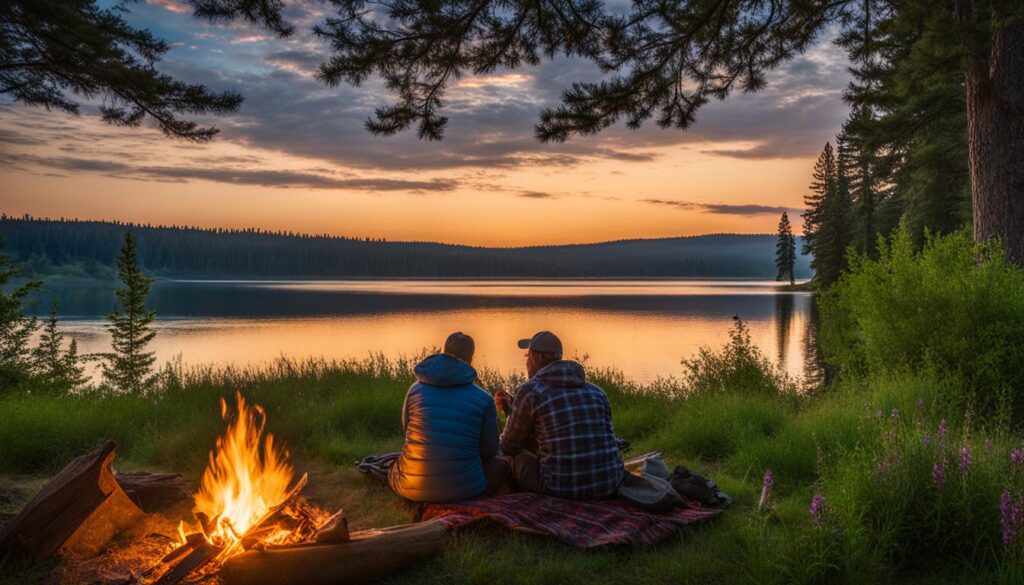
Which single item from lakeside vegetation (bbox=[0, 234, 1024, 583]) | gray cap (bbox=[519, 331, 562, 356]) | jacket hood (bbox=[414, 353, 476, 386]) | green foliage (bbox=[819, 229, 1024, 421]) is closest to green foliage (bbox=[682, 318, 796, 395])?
lakeside vegetation (bbox=[0, 234, 1024, 583])

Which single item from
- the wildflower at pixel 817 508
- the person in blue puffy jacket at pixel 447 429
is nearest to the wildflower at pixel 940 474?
the wildflower at pixel 817 508

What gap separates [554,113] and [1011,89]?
24.6 ft

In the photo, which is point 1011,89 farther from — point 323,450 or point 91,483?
point 91,483

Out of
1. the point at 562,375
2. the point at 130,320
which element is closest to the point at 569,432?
the point at 562,375

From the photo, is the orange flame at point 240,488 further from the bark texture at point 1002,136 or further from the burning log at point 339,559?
the bark texture at point 1002,136

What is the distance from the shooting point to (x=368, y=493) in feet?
20.9

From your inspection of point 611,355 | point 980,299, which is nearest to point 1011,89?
point 980,299

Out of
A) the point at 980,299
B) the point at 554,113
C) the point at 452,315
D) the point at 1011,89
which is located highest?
the point at 1011,89

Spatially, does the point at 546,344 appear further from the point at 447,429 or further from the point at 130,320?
the point at 130,320

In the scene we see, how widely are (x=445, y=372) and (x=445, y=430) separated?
1.55 feet

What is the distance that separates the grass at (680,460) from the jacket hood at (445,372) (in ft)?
3.88

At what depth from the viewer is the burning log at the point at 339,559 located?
3877 millimetres

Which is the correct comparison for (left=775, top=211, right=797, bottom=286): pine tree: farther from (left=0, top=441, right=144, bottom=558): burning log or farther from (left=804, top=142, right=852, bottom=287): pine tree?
(left=0, top=441, right=144, bottom=558): burning log

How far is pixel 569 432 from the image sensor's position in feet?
17.9
